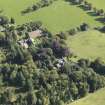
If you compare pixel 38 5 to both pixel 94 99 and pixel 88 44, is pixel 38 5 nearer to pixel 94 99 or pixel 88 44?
pixel 88 44

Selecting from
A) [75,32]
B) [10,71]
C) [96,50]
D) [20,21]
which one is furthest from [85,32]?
[10,71]

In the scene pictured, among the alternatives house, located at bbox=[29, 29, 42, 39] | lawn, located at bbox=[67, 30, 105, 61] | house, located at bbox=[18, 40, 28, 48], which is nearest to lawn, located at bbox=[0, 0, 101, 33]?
house, located at bbox=[29, 29, 42, 39]

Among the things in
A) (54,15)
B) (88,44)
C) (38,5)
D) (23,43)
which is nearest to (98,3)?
(54,15)

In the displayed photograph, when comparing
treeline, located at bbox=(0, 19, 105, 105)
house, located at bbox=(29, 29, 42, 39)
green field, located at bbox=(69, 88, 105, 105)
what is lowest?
green field, located at bbox=(69, 88, 105, 105)

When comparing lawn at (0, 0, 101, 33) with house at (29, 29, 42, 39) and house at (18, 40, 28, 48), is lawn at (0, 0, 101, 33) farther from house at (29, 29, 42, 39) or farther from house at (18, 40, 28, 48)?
house at (18, 40, 28, 48)

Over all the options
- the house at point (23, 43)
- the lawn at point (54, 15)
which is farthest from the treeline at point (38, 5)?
the house at point (23, 43)

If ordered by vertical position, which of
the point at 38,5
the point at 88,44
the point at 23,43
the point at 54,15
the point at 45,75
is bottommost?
the point at 45,75
